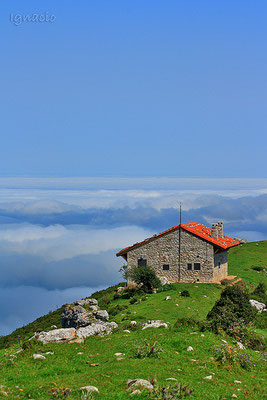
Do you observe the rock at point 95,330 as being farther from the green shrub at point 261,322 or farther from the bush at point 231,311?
the green shrub at point 261,322

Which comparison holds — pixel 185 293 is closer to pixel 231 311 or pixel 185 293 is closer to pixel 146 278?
pixel 146 278

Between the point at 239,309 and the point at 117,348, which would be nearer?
the point at 117,348

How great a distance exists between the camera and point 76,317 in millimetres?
33156

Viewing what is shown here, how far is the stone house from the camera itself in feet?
185

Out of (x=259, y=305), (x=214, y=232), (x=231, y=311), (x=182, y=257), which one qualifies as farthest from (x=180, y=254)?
(x=231, y=311)

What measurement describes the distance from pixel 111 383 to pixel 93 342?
9.03 m

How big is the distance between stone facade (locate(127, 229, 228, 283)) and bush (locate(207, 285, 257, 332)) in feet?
84.0

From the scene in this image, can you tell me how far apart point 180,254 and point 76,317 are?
1027 inches

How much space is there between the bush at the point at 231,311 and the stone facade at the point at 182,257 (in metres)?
25.6

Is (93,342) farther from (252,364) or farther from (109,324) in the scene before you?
(252,364)

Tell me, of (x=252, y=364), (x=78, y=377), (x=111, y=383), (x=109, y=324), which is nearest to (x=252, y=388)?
(x=252, y=364)

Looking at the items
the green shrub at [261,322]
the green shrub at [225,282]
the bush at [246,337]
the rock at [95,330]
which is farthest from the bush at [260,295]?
the rock at [95,330]

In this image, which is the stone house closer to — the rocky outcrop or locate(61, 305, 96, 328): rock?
the rocky outcrop

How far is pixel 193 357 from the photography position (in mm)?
21234
